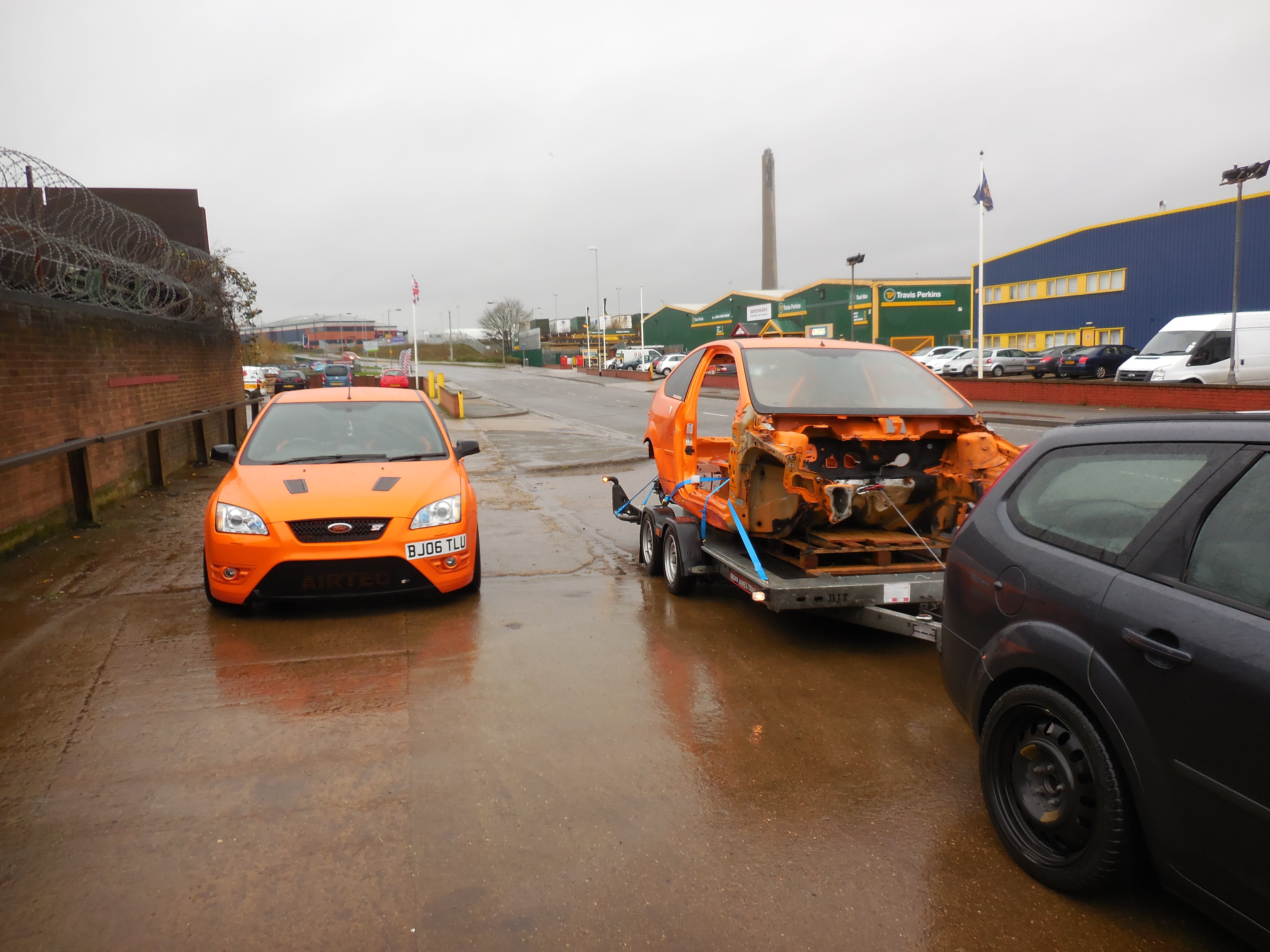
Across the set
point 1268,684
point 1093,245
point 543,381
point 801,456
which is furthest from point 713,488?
point 543,381

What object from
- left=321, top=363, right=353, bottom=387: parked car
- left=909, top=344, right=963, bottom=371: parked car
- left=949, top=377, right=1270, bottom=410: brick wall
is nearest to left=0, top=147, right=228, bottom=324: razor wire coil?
left=949, top=377, right=1270, bottom=410: brick wall

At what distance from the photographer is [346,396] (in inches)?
305

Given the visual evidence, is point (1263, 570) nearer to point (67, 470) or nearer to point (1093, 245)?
point (67, 470)

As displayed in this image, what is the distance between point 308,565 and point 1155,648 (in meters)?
4.81

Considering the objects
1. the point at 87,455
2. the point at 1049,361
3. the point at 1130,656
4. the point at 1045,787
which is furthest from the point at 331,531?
the point at 1049,361

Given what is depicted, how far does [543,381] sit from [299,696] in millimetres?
50736

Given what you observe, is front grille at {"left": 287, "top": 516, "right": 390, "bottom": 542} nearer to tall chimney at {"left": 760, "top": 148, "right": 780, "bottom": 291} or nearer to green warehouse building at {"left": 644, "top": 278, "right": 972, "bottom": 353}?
green warehouse building at {"left": 644, "top": 278, "right": 972, "bottom": 353}

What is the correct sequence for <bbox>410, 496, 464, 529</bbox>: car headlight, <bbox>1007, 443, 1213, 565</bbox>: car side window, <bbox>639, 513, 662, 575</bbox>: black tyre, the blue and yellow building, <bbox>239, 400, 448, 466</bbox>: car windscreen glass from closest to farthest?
<bbox>1007, 443, 1213, 565</bbox>: car side window, <bbox>410, 496, 464, 529</bbox>: car headlight, <bbox>239, 400, 448, 466</bbox>: car windscreen glass, <bbox>639, 513, 662, 575</bbox>: black tyre, the blue and yellow building

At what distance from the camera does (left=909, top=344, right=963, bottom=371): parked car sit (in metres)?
41.4

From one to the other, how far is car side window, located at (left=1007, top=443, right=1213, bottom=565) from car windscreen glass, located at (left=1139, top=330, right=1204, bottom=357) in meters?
25.6

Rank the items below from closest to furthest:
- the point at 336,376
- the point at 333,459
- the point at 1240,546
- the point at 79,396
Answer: the point at 1240,546 → the point at 333,459 → the point at 79,396 → the point at 336,376

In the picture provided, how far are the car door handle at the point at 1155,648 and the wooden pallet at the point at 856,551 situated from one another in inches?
108

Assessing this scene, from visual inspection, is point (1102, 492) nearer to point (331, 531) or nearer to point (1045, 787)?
point (1045, 787)

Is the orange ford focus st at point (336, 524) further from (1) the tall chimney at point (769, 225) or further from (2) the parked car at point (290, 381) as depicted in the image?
(1) the tall chimney at point (769, 225)
